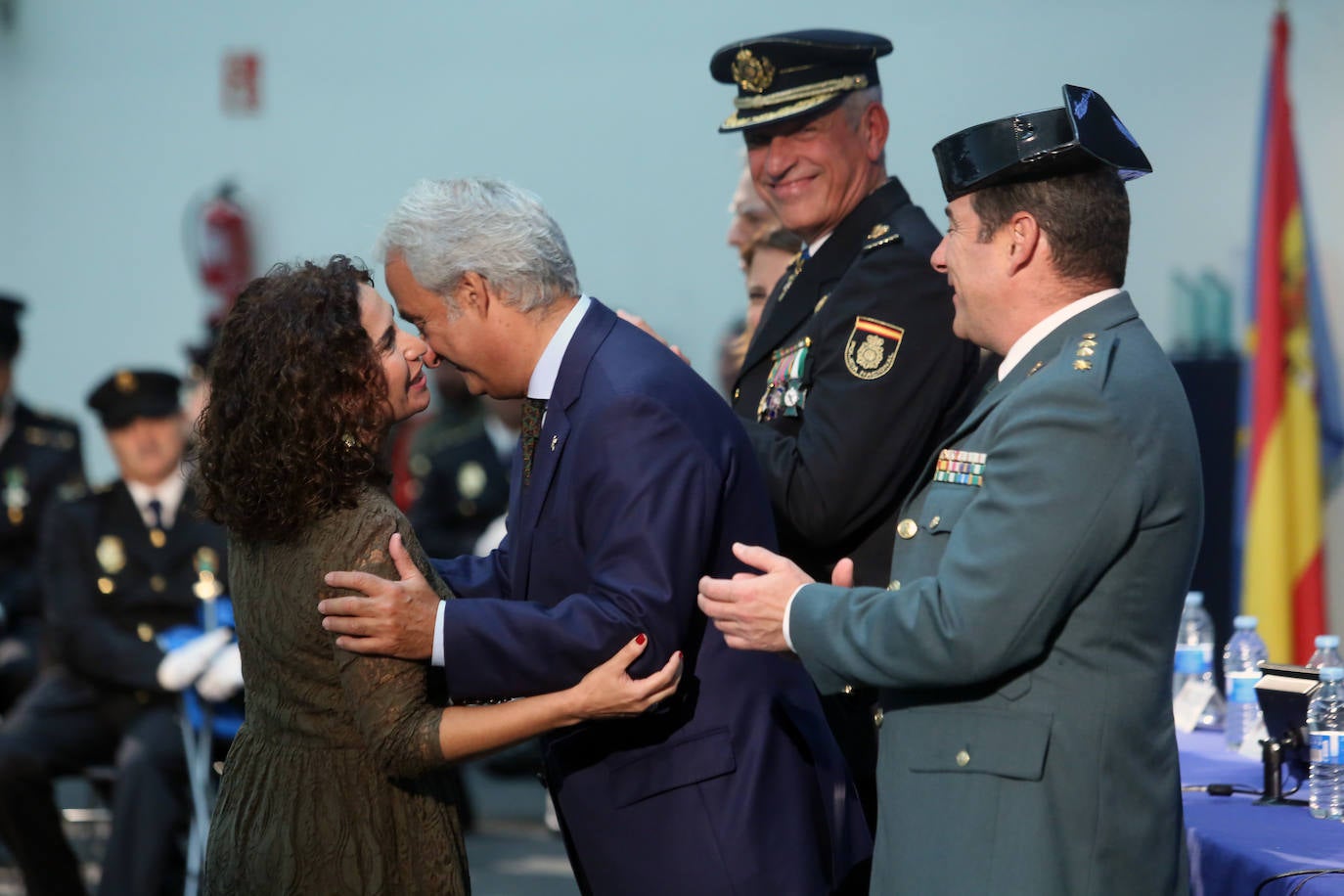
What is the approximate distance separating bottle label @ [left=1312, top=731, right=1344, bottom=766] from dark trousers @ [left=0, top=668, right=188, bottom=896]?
10.2 feet

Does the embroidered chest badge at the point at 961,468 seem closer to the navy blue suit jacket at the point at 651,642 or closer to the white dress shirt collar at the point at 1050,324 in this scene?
the white dress shirt collar at the point at 1050,324

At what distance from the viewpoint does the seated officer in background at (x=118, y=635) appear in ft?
14.6

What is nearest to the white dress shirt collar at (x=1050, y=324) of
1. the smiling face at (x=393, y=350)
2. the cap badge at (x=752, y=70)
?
the smiling face at (x=393, y=350)

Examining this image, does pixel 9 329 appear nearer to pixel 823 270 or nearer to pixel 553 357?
pixel 823 270

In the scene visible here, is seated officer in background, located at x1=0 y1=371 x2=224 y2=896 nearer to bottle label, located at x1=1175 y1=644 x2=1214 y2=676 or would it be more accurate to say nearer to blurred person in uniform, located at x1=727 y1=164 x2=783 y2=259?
blurred person in uniform, located at x1=727 y1=164 x2=783 y2=259

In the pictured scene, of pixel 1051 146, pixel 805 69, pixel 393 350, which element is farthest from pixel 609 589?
pixel 805 69

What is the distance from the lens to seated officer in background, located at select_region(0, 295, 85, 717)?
5.29 m

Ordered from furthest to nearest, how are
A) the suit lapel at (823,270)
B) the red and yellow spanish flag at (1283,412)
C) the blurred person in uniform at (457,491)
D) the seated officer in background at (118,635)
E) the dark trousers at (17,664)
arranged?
the blurred person in uniform at (457,491), the dark trousers at (17,664), the red and yellow spanish flag at (1283,412), the seated officer in background at (118,635), the suit lapel at (823,270)

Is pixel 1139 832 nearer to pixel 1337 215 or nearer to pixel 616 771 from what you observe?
pixel 616 771

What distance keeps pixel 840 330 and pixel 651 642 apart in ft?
2.81

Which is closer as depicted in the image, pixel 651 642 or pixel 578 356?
pixel 651 642

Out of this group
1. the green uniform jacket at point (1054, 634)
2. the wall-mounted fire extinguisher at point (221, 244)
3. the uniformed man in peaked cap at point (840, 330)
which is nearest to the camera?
the green uniform jacket at point (1054, 634)

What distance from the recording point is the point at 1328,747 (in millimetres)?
2326

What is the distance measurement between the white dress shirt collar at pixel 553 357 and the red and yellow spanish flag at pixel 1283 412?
3.48 meters
